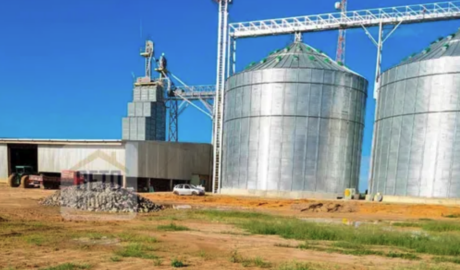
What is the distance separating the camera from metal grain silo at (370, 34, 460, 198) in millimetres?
38688

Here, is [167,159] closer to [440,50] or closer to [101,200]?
[101,200]

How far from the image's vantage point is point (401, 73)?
144 feet

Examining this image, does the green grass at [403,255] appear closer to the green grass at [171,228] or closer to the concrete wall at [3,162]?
the green grass at [171,228]

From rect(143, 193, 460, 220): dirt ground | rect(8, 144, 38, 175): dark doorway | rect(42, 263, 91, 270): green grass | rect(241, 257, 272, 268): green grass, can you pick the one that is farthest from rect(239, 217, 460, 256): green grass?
rect(8, 144, 38, 175): dark doorway

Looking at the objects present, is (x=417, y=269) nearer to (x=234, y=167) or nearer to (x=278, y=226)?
(x=278, y=226)

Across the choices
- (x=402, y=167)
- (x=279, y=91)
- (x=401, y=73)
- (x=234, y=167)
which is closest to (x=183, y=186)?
(x=234, y=167)

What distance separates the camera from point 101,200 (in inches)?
1117

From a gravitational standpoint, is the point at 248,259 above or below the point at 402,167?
below

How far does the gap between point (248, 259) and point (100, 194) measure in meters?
18.8

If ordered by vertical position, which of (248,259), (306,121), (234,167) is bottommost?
(248,259)

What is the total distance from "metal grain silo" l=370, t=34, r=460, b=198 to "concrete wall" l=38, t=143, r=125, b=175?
29828 millimetres

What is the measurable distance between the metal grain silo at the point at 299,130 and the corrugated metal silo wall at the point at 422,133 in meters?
4.42

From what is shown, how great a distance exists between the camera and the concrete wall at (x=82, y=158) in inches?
2056

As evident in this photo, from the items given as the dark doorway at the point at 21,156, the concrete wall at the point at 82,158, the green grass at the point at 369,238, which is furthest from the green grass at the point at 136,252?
the dark doorway at the point at 21,156
